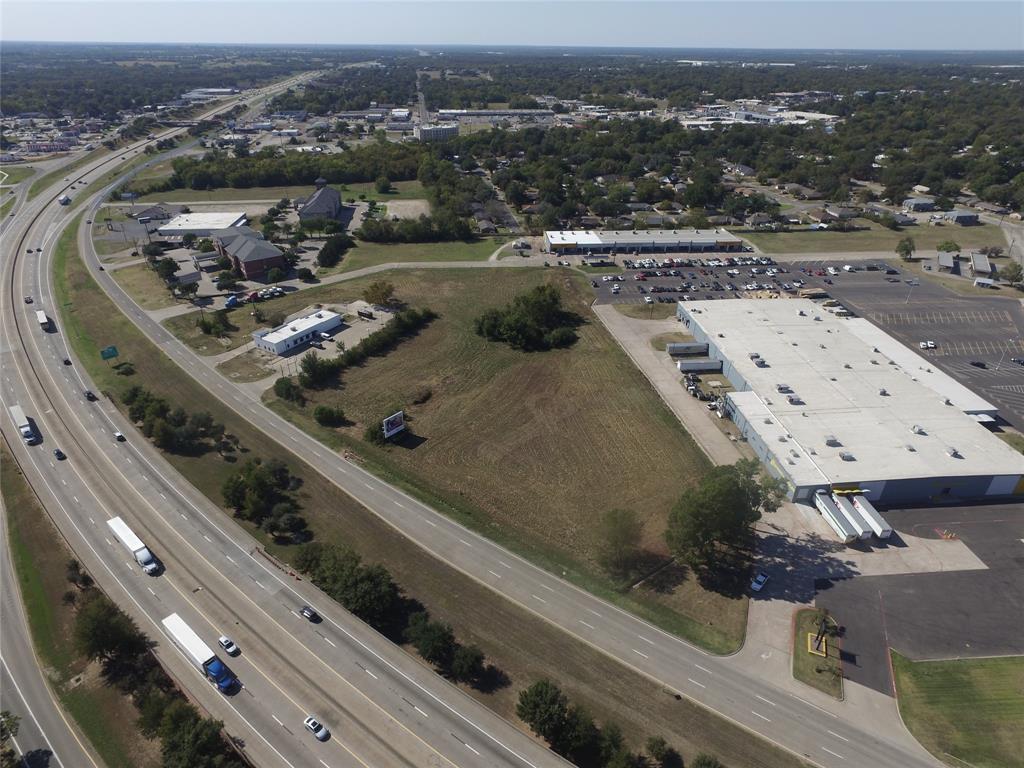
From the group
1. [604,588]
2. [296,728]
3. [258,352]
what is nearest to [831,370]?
[604,588]

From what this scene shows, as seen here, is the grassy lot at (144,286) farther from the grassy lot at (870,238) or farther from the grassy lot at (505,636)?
the grassy lot at (870,238)

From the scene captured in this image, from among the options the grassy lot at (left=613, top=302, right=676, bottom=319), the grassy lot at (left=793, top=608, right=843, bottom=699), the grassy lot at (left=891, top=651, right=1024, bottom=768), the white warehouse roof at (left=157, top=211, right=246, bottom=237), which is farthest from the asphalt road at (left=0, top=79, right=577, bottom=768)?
the white warehouse roof at (left=157, top=211, right=246, bottom=237)

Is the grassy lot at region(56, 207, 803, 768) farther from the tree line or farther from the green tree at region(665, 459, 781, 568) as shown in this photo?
the tree line

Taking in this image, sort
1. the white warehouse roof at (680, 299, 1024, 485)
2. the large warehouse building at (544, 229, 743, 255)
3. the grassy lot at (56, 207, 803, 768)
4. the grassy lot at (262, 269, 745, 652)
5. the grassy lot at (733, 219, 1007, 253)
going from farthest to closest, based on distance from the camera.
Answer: the grassy lot at (733, 219, 1007, 253), the large warehouse building at (544, 229, 743, 255), the white warehouse roof at (680, 299, 1024, 485), the grassy lot at (262, 269, 745, 652), the grassy lot at (56, 207, 803, 768)

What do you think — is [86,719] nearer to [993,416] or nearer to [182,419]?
[182,419]

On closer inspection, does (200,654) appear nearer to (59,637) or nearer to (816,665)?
(59,637)
